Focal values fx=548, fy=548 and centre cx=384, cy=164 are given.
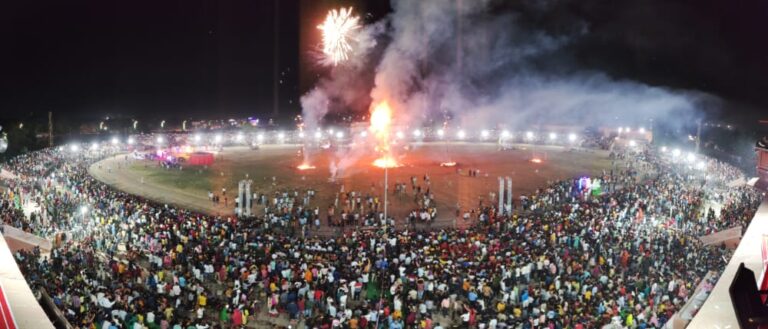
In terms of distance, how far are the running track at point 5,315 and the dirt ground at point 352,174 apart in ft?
70.2

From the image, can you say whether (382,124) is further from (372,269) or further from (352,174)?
(372,269)

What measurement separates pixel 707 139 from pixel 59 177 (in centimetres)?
7805

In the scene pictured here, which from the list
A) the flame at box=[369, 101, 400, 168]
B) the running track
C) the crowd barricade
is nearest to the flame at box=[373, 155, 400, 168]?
the flame at box=[369, 101, 400, 168]

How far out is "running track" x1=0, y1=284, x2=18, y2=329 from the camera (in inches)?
321

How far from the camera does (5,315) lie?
837 cm

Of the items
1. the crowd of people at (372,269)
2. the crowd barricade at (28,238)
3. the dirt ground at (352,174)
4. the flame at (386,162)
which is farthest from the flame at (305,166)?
the crowd barricade at (28,238)

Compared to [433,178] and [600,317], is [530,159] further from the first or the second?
[600,317]

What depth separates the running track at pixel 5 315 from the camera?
8152 mm

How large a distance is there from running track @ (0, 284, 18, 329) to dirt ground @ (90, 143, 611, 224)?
21.4 meters

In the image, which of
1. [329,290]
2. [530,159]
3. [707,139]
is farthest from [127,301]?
[707,139]

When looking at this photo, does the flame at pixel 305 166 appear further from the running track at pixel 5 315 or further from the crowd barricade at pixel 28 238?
the running track at pixel 5 315

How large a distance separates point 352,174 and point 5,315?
33.8m

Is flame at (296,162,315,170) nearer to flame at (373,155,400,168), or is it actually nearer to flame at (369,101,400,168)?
flame at (373,155,400,168)

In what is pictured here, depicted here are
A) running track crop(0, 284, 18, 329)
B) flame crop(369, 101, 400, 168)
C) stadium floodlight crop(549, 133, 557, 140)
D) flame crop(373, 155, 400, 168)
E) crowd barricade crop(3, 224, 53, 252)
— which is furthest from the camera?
stadium floodlight crop(549, 133, 557, 140)
